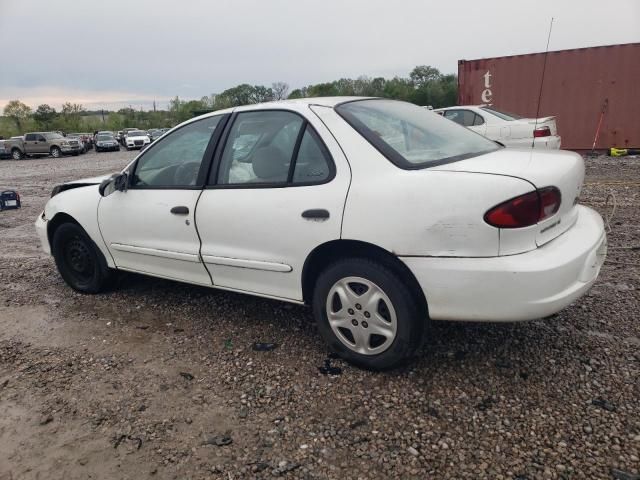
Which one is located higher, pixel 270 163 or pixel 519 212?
pixel 270 163

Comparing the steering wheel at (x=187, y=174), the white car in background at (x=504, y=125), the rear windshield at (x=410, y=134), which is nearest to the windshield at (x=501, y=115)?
the white car in background at (x=504, y=125)

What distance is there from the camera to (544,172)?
7.88 feet

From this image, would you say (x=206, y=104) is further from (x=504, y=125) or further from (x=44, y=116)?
(x=504, y=125)

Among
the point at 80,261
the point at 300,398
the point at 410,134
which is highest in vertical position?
the point at 410,134

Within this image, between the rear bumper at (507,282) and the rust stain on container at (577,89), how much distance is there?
11.9 m

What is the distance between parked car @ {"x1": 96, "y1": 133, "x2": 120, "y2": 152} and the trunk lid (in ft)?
113

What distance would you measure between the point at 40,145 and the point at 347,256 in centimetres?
3139

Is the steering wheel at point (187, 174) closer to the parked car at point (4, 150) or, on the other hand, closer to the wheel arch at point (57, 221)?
the wheel arch at point (57, 221)

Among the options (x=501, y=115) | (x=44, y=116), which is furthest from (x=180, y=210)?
(x=44, y=116)

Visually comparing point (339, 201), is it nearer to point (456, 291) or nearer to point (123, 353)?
point (456, 291)

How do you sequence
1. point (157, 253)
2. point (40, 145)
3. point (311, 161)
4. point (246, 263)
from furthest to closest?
point (40, 145) → point (157, 253) → point (246, 263) → point (311, 161)

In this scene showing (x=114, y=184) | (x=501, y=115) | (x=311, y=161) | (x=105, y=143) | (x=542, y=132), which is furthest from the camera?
(x=105, y=143)

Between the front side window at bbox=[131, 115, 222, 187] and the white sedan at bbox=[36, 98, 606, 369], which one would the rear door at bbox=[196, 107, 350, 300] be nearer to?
the white sedan at bbox=[36, 98, 606, 369]

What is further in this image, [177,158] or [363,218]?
[177,158]
